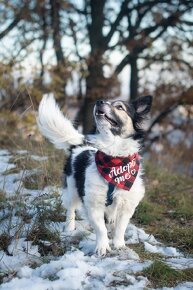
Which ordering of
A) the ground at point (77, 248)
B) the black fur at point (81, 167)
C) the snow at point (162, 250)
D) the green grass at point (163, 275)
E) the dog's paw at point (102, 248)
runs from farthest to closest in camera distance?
the black fur at point (81, 167), the snow at point (162, 250), the dog's paw at point (102, 248), the green grass at point (163, 275), the ground at point (77, 248)

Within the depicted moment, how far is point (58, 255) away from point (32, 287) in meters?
0.76

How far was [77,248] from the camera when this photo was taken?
13.7ft

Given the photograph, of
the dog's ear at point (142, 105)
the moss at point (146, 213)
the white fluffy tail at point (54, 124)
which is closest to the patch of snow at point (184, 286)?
the dog's ear at point (142, 105)

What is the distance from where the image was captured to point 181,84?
1684cm

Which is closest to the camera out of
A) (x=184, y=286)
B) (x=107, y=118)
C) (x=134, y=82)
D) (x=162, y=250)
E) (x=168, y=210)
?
(x=184, y=286)

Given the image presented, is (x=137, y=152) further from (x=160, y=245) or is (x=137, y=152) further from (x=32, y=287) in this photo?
(x=32, y=287)

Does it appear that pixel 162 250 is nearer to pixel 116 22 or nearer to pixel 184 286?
pixel 184 286

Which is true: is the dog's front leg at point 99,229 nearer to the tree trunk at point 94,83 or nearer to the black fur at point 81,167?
the black fur at point 81,167

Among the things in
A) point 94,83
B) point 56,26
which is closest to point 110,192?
point 94,83

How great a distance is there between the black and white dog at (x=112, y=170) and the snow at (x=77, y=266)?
0.24m

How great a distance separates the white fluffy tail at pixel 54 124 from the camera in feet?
16.8

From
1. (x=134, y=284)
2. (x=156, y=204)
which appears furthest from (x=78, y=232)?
(x=156, y=204)

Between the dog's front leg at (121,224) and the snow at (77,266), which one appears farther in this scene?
the dog's front leg at (121,224)

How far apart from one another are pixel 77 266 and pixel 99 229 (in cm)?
64
